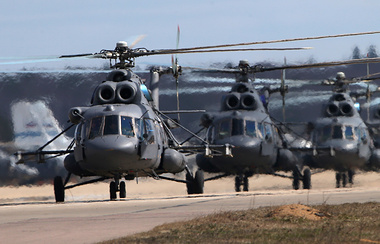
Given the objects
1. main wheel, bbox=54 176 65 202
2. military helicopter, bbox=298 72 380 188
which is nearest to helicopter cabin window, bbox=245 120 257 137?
military helicopter, bbox=298 72 380 188

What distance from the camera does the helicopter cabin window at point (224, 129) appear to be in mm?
30312

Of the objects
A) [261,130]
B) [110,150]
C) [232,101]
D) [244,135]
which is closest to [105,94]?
[110,150]

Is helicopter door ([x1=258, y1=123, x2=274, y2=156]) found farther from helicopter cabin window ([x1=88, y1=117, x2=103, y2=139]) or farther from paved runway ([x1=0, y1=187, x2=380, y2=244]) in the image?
paved runway ([x1=0, y1=187, x2=380, y2=244])

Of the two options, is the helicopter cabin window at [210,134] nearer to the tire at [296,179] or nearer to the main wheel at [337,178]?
the tire at [296,179]

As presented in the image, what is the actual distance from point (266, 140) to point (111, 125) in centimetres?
944

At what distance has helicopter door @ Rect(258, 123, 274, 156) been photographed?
30.5 m

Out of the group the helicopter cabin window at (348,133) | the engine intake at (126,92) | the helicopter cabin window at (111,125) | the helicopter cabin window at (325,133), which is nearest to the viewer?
the helicopter cabin window at (111,125)

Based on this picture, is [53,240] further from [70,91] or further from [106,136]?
[70,91]

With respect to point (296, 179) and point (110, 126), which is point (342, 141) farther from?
point (110, 126)

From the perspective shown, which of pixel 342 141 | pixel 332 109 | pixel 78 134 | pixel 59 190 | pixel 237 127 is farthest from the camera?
pixel 332 109

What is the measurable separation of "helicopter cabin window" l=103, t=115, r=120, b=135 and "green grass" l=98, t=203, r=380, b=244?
28.7ft

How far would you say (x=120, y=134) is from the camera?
2275cm

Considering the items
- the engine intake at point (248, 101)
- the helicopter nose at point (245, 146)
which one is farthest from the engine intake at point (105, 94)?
the engine intake at point (248, 101)

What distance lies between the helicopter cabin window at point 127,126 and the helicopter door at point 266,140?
8.50 m
